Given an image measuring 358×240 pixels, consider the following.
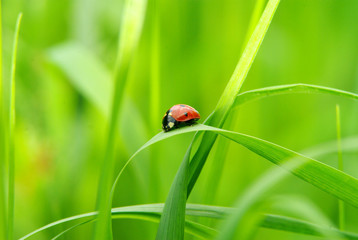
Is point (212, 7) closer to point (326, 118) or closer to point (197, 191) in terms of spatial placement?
point (326, 118)

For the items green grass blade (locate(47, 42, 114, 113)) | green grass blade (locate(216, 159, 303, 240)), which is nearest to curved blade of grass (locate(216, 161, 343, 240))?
green grass blade (locate(216, 159, 303, 240))

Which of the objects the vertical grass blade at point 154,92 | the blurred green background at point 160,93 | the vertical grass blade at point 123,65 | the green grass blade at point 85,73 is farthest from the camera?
the green grass blade at point 85,73

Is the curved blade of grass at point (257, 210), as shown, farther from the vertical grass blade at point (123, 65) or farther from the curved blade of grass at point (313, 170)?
the vertical grass blade at point (123, 65)

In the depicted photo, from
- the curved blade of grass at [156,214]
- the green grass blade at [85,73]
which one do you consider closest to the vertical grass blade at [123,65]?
the curved blade of grass at [156,214]

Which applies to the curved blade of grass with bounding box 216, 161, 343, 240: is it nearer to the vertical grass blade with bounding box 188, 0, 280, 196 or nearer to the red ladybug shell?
the vertical grass blade with bounding box 188, 0, 280, 196

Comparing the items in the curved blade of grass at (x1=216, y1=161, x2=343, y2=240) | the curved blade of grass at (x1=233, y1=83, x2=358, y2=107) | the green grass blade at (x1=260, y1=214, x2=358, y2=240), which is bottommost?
the green grass blade at (x1=260, y1=214, x2=358, y2=240)

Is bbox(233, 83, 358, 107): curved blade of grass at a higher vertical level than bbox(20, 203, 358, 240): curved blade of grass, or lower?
higher

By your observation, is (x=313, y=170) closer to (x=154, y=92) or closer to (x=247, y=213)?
(x=247, y=213)

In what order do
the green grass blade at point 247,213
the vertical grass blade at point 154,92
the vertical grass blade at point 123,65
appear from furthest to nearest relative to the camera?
the vertical grass blade at point 154,92
the vertical grass blade at point 123,65
the green grass blade at point 247,213

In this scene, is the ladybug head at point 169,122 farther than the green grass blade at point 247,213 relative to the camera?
Yes
